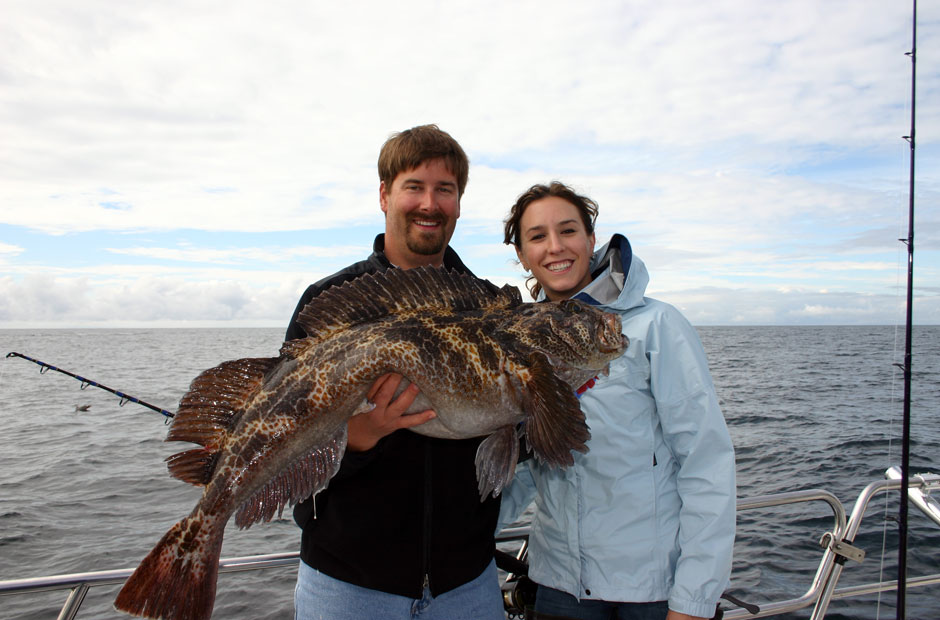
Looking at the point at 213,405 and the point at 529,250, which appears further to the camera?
the point at 529,250

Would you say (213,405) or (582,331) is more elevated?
(582,331)

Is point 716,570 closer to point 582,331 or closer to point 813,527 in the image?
point 582,331

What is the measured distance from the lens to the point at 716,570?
2.87 metres

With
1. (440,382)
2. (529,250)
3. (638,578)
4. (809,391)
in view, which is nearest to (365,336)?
(440,382)

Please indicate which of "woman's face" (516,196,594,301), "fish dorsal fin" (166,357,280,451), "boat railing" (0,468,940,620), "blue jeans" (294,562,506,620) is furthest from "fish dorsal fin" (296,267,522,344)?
"boat railing" (0,468,940,620)

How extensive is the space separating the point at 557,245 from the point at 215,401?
84.2 inches

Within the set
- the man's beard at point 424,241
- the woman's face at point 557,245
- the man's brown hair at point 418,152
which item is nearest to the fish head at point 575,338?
the woman's face at point 557,245

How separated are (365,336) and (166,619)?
61.1 inches

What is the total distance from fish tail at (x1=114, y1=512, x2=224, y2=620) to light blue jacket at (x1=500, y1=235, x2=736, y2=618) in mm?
1767

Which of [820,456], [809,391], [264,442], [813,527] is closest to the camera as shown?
[264,442]

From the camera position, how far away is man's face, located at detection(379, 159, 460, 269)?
368 centimetres

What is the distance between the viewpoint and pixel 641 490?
3.13 meters

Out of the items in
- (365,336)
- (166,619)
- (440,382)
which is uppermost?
(365,336)

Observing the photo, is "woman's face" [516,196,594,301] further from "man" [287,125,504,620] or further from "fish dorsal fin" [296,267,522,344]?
"man" [287,125,504,620]
